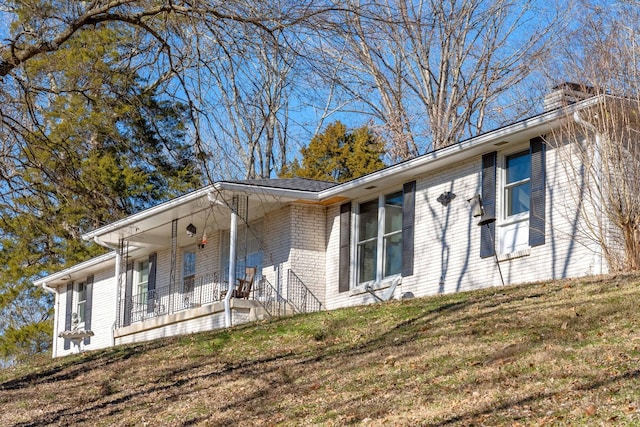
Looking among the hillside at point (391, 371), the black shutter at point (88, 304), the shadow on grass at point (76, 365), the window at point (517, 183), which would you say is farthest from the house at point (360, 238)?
the shadow on grass at point (76, 365)

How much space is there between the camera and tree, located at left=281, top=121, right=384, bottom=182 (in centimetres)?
3130

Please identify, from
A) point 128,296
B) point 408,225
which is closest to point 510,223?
point 408,225

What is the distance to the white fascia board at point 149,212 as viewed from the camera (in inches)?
790

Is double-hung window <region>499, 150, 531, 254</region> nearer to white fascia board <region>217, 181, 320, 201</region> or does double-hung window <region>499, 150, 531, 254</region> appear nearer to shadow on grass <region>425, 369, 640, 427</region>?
white fascia board <region>217, 181, 320, 201</region>

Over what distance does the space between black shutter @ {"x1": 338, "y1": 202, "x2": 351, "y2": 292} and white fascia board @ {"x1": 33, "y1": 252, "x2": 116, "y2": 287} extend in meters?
7.67

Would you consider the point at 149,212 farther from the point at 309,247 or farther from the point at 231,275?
the point at 309,247

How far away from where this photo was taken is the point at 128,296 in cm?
2647

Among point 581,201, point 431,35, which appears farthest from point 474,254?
point 431,35

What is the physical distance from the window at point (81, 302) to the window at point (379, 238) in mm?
11461

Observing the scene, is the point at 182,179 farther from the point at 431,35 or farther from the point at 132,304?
the point at 431,35

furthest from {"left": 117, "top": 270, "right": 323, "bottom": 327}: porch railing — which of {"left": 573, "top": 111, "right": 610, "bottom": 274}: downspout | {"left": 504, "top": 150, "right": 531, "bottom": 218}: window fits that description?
{"left": 573, "top": 111, "right": 610, "bottom": 274}: downspout

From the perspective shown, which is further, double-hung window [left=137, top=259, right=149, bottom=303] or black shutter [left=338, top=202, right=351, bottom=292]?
double-hung window [left=137, top=259, right=149, bottom=303]

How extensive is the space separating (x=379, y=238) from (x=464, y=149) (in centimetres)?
312

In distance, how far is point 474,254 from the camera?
17.5 m
